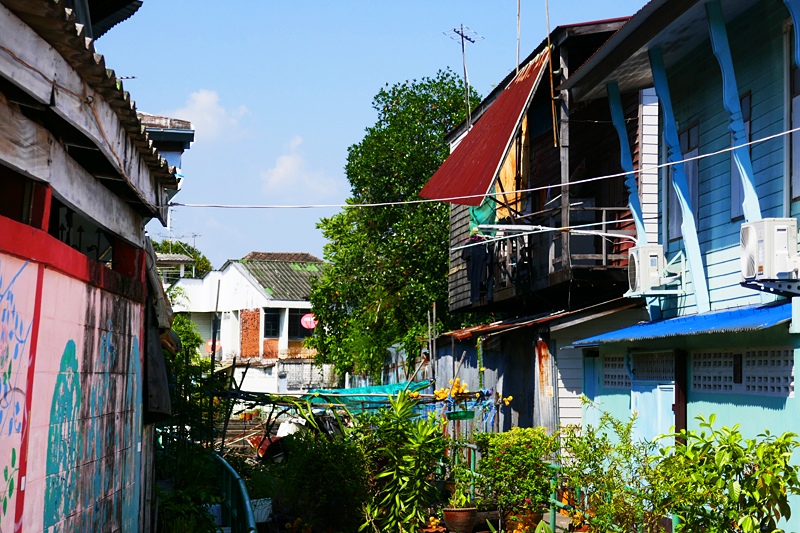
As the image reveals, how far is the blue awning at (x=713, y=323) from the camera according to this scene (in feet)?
23.9

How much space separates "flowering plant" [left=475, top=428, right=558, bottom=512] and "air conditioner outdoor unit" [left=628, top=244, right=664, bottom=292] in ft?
7.51

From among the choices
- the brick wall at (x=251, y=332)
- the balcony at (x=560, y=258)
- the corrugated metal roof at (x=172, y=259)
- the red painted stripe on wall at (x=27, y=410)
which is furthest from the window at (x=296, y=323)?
the red painted stripe on wall at (x=27, y=410)

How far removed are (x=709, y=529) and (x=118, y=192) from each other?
540 centimetres

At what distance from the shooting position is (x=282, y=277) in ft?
149

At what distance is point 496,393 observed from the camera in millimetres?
16766

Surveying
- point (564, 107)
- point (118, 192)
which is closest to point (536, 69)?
point (564, 107)

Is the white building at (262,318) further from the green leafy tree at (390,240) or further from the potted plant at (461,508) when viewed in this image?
the potted plant at (461,508)

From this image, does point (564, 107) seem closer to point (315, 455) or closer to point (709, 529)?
point (315, 455)

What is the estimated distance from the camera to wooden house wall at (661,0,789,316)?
8672mm

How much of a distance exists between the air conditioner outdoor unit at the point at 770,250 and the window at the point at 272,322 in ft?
119

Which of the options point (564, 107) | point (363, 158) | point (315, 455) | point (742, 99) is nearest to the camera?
point (742, 99)

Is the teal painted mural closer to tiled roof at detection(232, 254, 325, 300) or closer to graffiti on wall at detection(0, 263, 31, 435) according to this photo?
graffiti on wall at detection(0, 263, 31, 435)

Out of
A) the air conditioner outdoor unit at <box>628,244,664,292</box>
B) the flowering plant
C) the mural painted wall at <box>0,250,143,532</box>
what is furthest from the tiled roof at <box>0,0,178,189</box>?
the air conditioner outdoor unit at <box>628,244,664,292</box>

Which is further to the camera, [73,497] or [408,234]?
[408,234]
